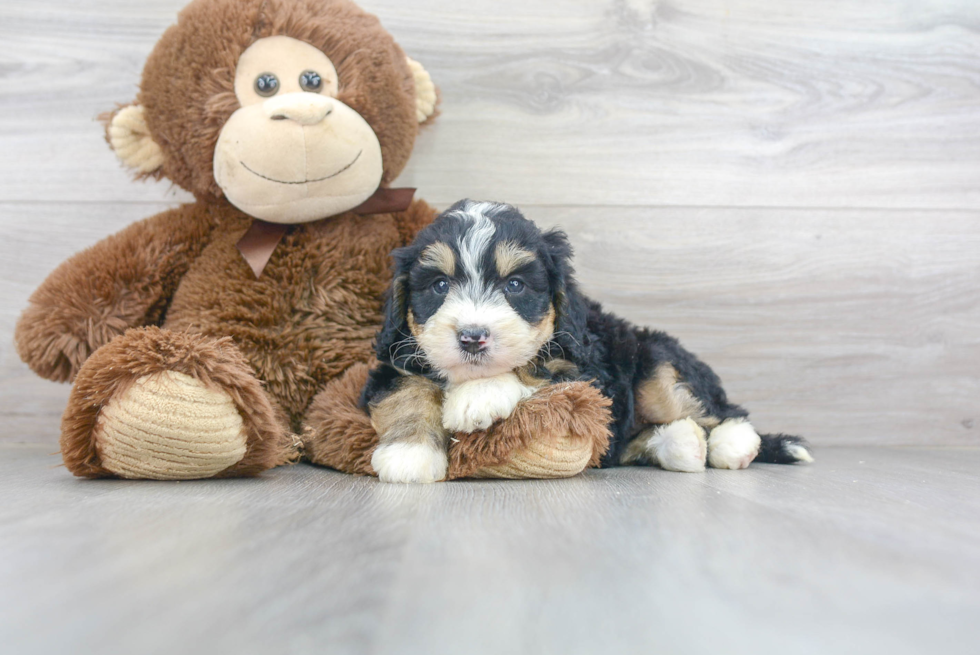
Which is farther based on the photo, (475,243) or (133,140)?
(133,140)

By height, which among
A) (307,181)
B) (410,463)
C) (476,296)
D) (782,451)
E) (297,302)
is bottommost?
(782,451)

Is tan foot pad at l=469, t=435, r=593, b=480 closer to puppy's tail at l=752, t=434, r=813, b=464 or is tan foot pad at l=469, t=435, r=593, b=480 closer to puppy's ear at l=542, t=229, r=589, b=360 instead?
puppy's ear at l=542, t=229, r=589, b=360

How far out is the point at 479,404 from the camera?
4.87 ft

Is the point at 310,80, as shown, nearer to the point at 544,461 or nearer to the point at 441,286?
the point at 441,286

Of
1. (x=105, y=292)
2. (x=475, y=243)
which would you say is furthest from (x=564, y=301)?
(x=105, y=292)

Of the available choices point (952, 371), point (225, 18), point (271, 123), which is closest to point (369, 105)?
point (271, 123)

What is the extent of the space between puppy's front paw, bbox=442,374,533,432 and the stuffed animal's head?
684 mm

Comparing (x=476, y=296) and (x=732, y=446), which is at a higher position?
(x=476, y=296)

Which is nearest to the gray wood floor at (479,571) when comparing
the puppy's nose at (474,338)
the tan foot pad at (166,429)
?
the tan foot pad at (166,429)

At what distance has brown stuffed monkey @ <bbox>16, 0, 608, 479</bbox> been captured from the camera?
175cm

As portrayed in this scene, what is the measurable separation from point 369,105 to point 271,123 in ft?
0.88

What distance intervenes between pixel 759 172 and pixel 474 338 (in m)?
1.49

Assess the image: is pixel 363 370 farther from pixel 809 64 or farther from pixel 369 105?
pixel 809 64

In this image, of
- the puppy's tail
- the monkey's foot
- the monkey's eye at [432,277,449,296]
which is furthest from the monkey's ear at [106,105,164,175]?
the puppy's tail
